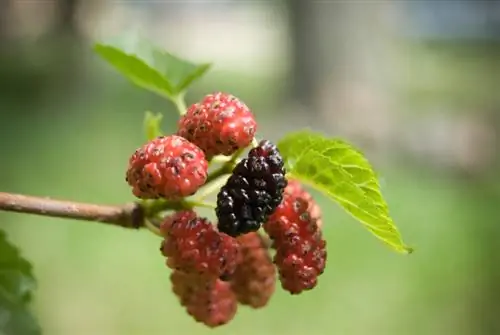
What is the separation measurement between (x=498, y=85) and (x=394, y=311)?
235cm

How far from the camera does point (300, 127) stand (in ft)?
13.5

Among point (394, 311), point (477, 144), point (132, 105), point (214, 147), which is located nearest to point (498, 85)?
point (477, 144)

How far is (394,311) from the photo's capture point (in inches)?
85.1

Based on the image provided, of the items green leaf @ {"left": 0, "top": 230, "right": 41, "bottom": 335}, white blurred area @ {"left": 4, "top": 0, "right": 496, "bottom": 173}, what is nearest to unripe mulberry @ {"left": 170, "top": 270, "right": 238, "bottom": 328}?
green leaf @ {"left": 0, "top": 230, "right": 41, "bottom": 335}

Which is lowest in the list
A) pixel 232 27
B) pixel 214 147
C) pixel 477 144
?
pixel 232 27

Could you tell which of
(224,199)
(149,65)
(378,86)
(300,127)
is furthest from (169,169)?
(378,86)

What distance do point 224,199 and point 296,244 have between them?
47 millimetres

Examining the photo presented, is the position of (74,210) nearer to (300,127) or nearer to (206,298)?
(206,298)

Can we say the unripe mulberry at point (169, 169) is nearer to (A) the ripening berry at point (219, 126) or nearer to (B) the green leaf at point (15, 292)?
(A) the ripening berry at point (219, 126)

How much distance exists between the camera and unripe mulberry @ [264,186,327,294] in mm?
411

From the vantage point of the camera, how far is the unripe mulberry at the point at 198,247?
1.33 feet

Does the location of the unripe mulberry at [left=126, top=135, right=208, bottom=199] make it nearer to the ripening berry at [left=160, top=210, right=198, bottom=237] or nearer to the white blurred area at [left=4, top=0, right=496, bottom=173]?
the ripening berry at [left=160, top=210, right=198, bottom=237]

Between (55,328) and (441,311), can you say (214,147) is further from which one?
(441,311)

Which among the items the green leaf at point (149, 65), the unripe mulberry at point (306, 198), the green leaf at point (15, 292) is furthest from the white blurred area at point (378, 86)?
the unripe mulberry at point (306, 198)
